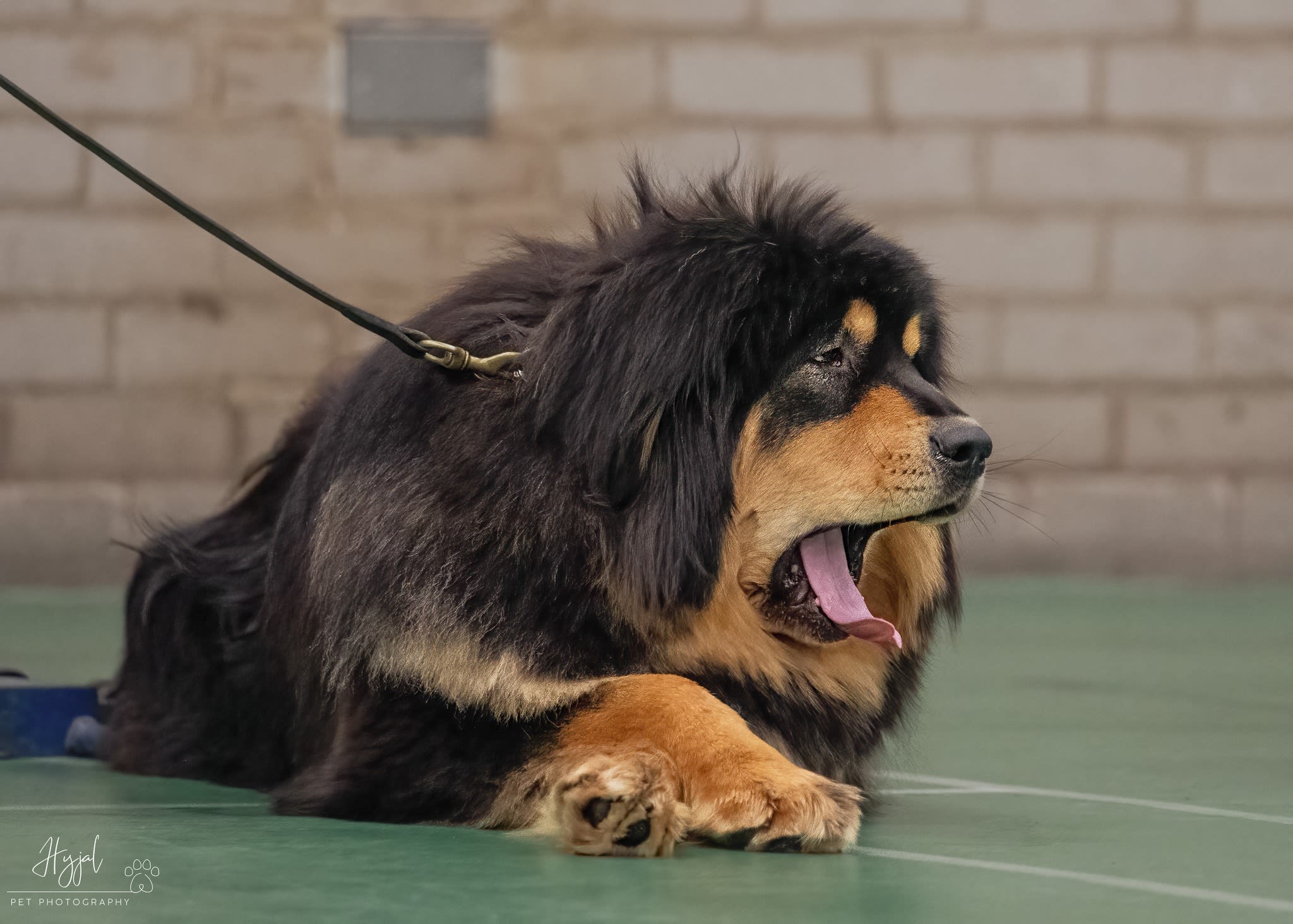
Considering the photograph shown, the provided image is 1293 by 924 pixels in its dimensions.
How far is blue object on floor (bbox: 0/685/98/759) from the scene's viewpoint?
4156 millimetres

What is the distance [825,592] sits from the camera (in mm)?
3393

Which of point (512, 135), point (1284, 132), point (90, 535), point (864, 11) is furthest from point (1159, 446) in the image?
point (90, 535)

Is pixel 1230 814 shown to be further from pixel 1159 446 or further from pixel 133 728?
pixel 1159 446

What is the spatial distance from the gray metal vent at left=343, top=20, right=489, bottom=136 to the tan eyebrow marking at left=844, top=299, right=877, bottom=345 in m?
5.72

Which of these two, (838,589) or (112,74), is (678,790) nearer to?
(838,589)

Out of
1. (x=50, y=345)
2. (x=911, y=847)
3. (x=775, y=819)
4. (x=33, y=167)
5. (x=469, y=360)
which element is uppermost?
(x=33, y=167)

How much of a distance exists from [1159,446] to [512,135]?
348cm

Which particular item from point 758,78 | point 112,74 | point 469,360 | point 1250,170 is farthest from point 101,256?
point 469,360

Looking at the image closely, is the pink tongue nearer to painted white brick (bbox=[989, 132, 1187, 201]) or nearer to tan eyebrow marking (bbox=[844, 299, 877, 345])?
tan eyebrow marking (bbox=[844, 299, 877, 345])

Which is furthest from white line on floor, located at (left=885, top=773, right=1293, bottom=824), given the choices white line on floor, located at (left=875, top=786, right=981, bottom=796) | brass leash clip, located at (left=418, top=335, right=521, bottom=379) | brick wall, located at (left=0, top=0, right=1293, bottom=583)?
brick wall, located at (left=0, top=0, right=1293, bottom=583)

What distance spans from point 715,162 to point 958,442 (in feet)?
18.1

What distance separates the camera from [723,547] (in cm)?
326

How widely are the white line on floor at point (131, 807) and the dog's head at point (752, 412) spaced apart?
3.01 feet

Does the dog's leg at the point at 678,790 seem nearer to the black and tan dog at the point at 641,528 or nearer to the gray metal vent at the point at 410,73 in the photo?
the black and tan dog at the point at 641,528
